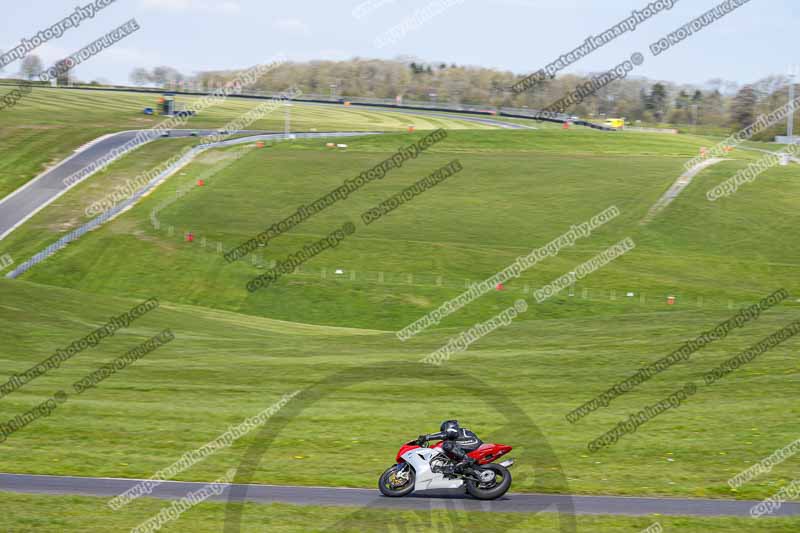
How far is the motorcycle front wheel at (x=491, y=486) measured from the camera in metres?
16.1

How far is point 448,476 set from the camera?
16.1 metres

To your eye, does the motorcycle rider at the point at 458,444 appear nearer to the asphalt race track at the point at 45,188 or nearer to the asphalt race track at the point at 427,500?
the asphalt race track at the point at 427,500

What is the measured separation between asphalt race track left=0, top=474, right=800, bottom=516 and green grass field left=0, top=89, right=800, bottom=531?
462 mm

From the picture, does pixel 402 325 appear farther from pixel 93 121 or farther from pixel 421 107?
pixel 421 107

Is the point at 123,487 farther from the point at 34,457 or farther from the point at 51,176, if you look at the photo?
the point at 51,176

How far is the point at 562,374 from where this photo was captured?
26891mm

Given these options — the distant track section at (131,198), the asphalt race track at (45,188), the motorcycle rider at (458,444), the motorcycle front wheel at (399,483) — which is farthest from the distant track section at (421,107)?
the motorcycle front wheel at (399,483)

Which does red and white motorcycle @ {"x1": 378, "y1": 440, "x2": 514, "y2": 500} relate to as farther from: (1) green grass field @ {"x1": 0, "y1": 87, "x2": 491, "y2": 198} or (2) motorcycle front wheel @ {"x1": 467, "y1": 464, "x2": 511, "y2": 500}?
(1) green grass field @ {"x1": 0, "y1": 87, "x2": 491, "y2": 198}

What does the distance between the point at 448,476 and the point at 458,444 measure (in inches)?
24.0

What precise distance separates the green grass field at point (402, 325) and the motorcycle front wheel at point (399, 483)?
879 millimetres

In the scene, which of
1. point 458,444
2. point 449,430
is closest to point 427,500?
point 458,444

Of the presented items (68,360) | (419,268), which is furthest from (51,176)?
(68,360)

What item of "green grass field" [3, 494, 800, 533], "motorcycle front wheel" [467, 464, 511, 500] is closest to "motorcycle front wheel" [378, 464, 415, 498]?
"green grass field" [3, 494, 800, 533]

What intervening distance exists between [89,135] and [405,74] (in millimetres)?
100933
